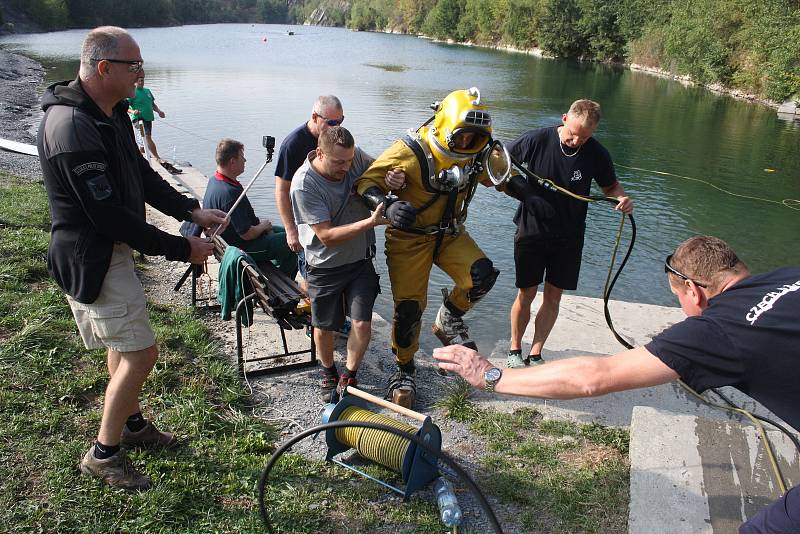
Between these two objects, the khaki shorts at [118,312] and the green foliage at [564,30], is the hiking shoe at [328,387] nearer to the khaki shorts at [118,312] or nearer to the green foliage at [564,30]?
the khaki shorts at [118,312]

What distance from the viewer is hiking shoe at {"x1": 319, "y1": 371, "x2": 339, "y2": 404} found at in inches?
172

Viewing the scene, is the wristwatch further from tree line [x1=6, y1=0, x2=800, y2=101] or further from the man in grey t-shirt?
tree line [x1=6, y1=0, x2=800, y2=101]

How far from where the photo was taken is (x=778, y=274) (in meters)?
2.36

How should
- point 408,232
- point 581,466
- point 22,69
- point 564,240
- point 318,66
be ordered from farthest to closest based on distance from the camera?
point 318,66
point 22,69
point 564,240
point 408,232
point 581,466

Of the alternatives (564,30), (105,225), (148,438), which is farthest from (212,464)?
(564,30)

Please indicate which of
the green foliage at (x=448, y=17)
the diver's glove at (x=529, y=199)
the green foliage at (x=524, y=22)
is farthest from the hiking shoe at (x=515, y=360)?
the green foliage at (x=448, y=17)

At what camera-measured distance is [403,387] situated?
4375mm

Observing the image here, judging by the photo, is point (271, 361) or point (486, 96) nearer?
point (271, 361)

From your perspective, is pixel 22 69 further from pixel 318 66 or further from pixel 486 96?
pixel 486 96

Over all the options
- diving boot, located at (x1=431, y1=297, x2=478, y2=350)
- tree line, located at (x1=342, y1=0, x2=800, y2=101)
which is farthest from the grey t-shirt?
tree line, located at (x1=342, y1=0, x2=800, y2=101)

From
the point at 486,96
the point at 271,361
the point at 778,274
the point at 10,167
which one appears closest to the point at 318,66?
the point at 486,96

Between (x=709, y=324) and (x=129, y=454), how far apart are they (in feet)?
9.88

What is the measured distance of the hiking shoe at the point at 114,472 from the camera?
10.6 feet

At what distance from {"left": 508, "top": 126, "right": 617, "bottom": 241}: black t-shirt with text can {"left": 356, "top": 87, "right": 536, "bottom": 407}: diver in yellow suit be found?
352 millimetres
